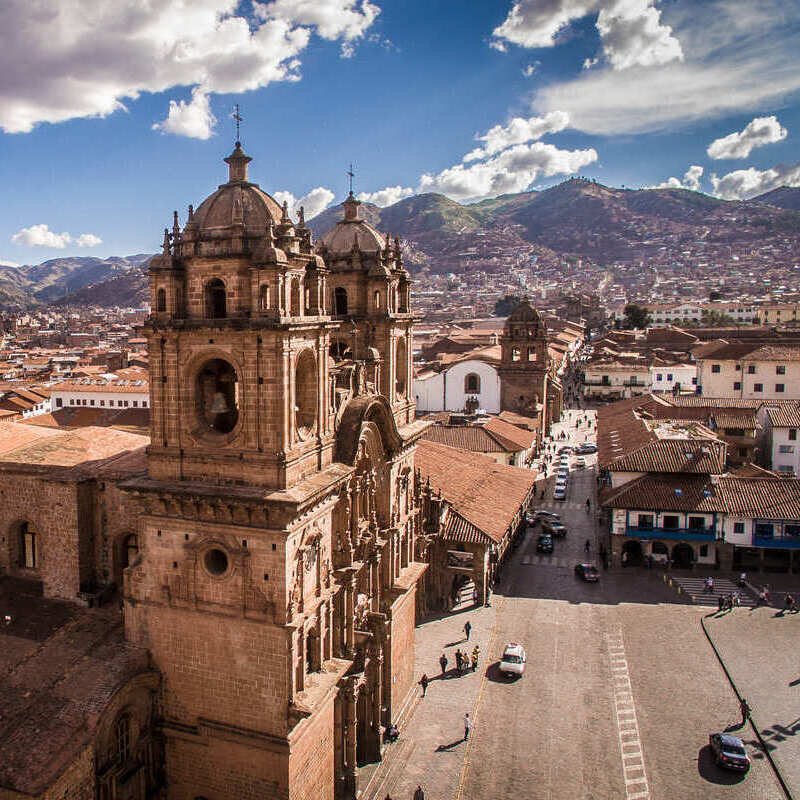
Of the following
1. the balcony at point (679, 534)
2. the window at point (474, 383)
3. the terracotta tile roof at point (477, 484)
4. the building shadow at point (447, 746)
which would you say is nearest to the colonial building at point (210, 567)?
the building shadow at point (447, 746)

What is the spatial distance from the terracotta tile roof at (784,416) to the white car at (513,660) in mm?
32590

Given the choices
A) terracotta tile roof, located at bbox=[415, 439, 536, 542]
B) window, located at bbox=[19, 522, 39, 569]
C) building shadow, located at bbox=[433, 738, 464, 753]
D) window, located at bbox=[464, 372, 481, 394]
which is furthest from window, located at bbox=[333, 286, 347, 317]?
window, located at bbox=[464, 372, 481, 394]

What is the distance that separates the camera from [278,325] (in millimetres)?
17828

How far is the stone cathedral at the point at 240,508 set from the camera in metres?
18.2

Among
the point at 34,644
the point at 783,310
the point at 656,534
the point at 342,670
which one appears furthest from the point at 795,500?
the point at 783,310

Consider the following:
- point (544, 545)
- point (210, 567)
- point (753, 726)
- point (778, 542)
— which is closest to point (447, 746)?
point (753, 726)

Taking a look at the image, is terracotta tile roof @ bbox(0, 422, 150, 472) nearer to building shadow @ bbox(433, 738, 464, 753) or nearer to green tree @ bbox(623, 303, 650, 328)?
building shadow @ bbox(433, 738, 464, 753)

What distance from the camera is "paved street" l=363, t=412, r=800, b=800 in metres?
23.1

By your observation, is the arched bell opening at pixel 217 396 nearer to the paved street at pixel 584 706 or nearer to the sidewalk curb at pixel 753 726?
the paved street at pixel 584 706

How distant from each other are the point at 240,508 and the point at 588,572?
86.1 ft

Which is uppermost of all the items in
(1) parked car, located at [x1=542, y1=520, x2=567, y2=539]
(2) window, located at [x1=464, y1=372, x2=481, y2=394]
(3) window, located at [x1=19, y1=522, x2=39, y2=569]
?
(2) window, located at [x1=464, y1=372, x2=481, y2=394]

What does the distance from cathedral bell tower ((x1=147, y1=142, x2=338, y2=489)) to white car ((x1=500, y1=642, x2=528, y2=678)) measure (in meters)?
14.6

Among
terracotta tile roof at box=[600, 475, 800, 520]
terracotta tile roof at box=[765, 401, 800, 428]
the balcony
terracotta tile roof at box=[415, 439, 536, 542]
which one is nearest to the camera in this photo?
terracotta tile roof at box=[415, 439, 536, 542]

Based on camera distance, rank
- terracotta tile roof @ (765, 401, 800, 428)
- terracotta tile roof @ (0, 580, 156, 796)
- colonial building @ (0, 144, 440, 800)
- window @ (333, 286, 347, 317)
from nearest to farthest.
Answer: terracotta tile roof @ (0, 580, 156, 796) < colonial building @ (0, 144, 440, 800) < window @ (333, 286, 347, 317) < terracotta tile roof @ (765, 401, 800, 428)
